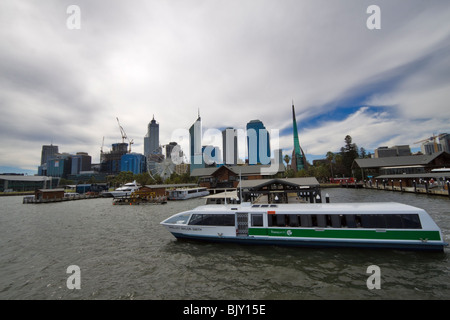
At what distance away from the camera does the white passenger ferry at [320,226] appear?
13516 millimetres

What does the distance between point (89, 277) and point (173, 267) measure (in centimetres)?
515

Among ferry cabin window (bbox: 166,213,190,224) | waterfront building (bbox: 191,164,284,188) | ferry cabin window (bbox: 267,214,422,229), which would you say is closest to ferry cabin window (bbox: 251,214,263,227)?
ferry cabin window (bbox: 267,214,422,229)

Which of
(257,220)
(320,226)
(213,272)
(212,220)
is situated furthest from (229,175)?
(213,272)

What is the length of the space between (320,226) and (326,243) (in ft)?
4.24

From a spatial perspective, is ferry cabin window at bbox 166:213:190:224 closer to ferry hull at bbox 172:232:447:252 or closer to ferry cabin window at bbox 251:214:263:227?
ferry hull at bbox 172:232:447:252

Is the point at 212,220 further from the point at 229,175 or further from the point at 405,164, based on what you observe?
the point at 405,164

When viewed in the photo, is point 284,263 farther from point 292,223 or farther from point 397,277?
point 397,277

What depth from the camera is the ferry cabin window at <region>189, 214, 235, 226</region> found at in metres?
16.9

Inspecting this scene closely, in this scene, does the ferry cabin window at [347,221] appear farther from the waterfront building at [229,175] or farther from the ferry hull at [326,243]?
the waterfront building at [229,175]

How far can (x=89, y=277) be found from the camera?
12414 mm

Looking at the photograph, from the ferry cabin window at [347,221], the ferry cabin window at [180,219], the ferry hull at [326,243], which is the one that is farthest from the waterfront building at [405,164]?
the ferry cabin window at [180,219]

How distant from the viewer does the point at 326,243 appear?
14.9 m

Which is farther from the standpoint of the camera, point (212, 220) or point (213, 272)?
point (212, 220)
